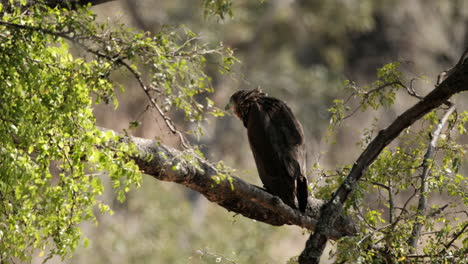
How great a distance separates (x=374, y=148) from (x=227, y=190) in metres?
0.83

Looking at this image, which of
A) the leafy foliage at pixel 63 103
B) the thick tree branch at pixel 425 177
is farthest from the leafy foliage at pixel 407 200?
the leafy foliage at pixel 63 103

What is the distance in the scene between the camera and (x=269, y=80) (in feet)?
49.2

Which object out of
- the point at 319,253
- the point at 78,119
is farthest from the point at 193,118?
the point at 319,253

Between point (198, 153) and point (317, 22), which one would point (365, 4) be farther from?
point (198, 153)

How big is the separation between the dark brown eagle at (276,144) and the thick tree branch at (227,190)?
0.11 m

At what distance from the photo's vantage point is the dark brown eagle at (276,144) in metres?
3.90

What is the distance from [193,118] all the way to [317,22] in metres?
15.5

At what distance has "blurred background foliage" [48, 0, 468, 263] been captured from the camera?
11.2 meters

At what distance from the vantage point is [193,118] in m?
2.92

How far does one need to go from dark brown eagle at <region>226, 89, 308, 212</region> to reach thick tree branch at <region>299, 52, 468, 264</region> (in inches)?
20.1

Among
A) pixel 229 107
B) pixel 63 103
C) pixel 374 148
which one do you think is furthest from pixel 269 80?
pixel 63 103

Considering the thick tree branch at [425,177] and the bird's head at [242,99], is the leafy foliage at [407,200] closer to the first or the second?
the thick tree branch at [425,177]

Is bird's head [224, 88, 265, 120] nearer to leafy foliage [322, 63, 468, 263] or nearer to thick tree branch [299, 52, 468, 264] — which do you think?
leafy foliage [322, 63, 468, 263]

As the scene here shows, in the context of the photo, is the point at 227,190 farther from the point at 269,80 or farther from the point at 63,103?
the point at 269,80
